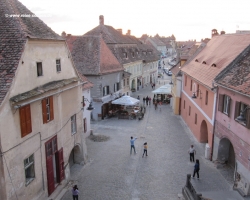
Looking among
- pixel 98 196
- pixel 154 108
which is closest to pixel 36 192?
pixel 98 196

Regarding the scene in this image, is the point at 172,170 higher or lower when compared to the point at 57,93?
lower

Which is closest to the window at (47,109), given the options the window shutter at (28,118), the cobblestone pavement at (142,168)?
the window shutter at (28,118)

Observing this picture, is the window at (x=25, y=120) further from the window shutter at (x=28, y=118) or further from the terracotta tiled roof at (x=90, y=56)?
the terracotta tiled roof at (x=90, y=56)

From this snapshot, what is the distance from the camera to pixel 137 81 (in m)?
52.8

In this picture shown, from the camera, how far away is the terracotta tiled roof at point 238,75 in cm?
1410

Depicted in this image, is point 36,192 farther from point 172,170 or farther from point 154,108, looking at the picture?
point 154,108

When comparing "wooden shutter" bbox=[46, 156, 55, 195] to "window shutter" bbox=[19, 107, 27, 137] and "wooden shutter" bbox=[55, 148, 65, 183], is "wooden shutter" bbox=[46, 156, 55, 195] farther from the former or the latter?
"window shutter" bbox=[19, 107, 27, 137]

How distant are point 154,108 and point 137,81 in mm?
16076

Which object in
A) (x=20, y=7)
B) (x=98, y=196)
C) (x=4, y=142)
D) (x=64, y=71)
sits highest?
(x=20, y=7)

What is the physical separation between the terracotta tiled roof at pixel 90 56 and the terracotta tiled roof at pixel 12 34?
51.4 feet

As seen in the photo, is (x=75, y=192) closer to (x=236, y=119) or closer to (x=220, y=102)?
(x=236, y=119)

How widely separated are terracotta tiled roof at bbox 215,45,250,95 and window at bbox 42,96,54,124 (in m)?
10.2

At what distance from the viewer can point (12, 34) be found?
39.3 ft

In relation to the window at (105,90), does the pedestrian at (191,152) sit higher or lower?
lower
